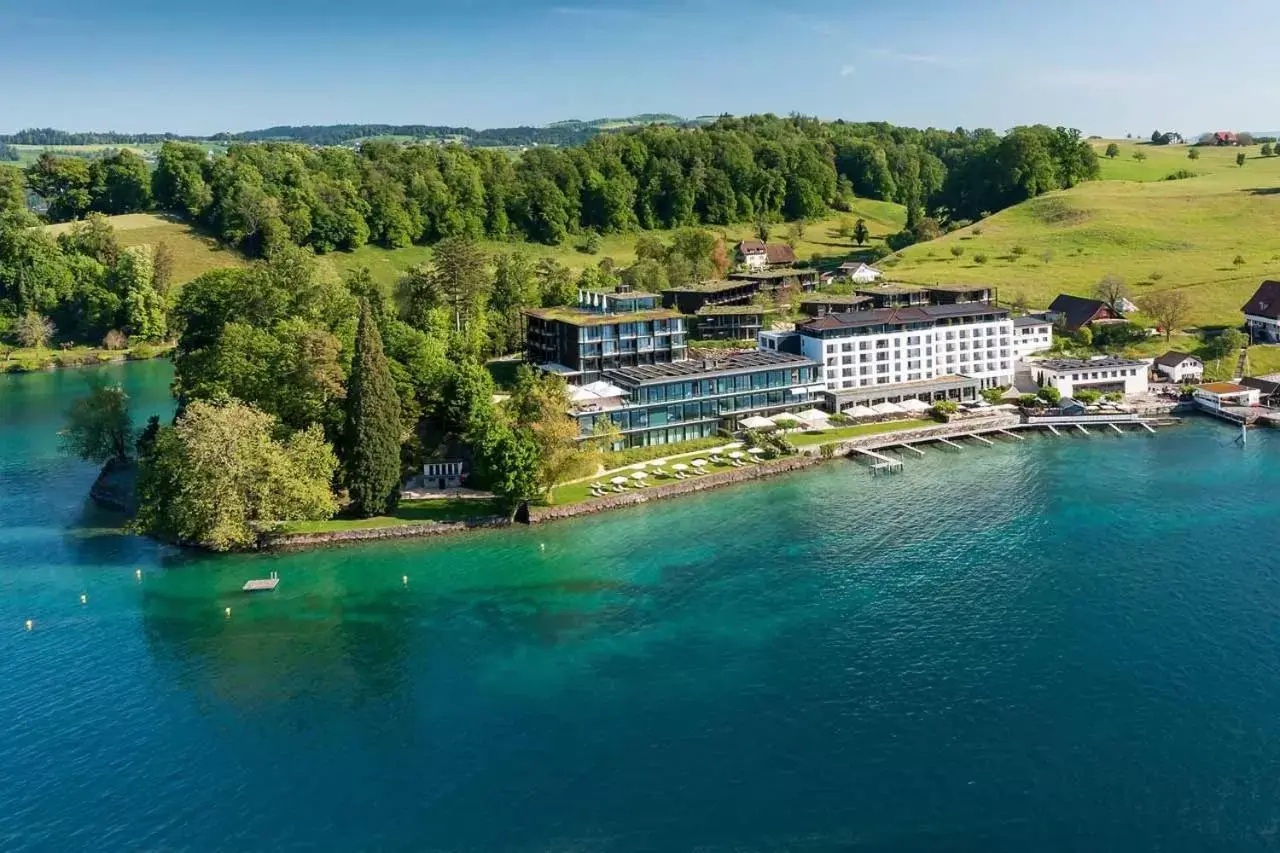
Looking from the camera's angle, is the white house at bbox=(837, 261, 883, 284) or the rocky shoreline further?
the white house at bbox=(837, 261, 883, 284)

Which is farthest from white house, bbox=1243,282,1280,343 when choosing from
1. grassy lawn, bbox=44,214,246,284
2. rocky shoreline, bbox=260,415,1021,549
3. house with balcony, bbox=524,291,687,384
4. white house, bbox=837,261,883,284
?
grassy lawn, bbox=44,214,246,284

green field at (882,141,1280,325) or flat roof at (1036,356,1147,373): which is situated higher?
green field at (882,141,1280,325)

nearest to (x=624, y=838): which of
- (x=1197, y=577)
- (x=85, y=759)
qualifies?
(x=85, y=759)

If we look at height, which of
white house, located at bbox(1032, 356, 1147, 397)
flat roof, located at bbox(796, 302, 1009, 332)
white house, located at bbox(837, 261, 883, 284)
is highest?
white house, located at bbox(837, 261, 883, 284)

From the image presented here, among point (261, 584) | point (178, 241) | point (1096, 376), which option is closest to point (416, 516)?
point (261, 584)

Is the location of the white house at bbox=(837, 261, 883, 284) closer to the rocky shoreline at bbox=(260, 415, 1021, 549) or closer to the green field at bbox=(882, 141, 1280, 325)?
the green field at bbox=(882, 141, 1280, 325)

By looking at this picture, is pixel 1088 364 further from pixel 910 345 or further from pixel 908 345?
pixel 908 345
